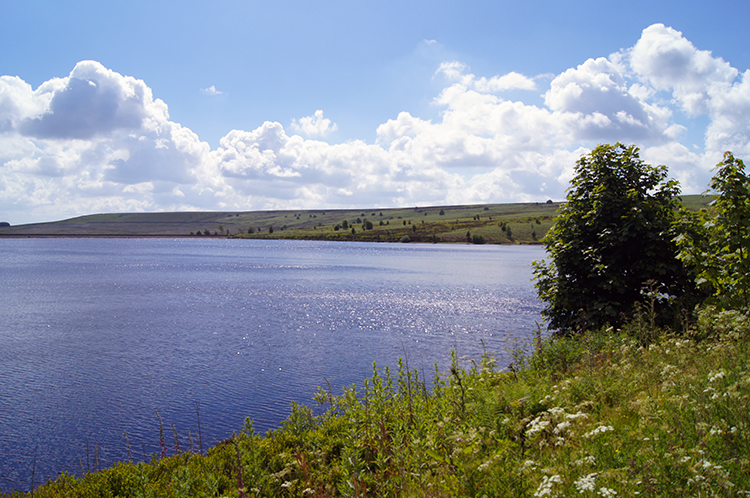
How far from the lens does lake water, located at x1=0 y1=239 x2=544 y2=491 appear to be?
13875mm

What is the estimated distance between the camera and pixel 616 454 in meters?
5.09

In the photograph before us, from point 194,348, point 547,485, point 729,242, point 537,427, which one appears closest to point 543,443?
point 537,427

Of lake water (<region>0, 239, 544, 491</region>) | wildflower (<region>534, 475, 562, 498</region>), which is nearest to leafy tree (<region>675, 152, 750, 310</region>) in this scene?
lake water (<region>0, 239, 544, 491</region>)

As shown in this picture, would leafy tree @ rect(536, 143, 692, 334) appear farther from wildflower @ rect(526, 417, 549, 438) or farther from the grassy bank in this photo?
wildflower @ rect(526, 417, 549, 438)

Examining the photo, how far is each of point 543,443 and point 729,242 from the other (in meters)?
7.02

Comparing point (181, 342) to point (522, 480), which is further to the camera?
point (181, 342)

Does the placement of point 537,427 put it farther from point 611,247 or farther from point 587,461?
point 611,247

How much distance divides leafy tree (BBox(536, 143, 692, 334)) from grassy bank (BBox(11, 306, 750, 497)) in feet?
8.23

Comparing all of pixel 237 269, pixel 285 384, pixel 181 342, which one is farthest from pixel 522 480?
pixel 237 269

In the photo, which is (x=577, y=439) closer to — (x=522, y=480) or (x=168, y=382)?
(x=522, y=480)

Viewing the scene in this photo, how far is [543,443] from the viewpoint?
226 inches

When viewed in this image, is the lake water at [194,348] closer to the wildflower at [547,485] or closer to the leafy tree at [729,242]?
the leafy tree at [729,242]

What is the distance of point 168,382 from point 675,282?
1820 cm

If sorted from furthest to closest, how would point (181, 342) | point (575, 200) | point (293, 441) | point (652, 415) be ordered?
point (181, 342)
point (575, 200)
point (293, 441)
point (652, 415)
